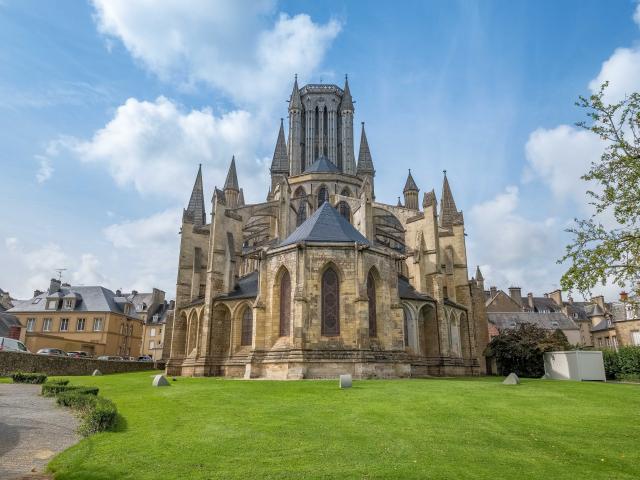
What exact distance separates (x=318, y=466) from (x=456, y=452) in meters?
2.37

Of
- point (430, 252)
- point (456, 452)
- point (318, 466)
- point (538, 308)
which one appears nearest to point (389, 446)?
point (456, 452)

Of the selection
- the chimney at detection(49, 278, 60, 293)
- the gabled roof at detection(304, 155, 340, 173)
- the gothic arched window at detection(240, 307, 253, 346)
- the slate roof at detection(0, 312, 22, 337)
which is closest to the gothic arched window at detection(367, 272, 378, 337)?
the gothic arched window at detection(240, 307, 253, 346)

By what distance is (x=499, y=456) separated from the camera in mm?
7301

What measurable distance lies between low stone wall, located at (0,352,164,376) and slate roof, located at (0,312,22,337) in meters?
13.2

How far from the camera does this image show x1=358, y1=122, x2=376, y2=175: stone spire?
175ft

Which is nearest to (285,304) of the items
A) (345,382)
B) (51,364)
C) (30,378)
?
(345,382)

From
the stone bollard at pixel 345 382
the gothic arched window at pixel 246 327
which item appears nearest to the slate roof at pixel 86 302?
the gothic arched window at pixel 246 327

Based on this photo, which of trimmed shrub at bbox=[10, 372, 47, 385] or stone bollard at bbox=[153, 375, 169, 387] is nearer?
stone bollard at bbox=[153, 375, 169, 387]

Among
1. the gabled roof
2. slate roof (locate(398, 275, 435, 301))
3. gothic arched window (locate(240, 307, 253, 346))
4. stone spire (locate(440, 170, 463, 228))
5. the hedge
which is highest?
the gabled roof

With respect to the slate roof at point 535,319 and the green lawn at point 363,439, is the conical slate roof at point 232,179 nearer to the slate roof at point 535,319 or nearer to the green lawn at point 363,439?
the green lawn at point 363,439

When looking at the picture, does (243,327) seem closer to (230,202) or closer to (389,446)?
(230,202)

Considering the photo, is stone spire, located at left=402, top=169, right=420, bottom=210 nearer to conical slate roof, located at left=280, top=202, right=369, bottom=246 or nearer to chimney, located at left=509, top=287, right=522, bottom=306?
conical slate roof, located at left=280, top=202, right=369, bottom=246

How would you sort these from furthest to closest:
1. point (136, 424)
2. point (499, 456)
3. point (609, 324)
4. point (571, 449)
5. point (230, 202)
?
point (609, 324)
point (230, 202)
point (136, 424)
point (571, 449)
point (499, 456)

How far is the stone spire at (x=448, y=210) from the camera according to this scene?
34.8m
